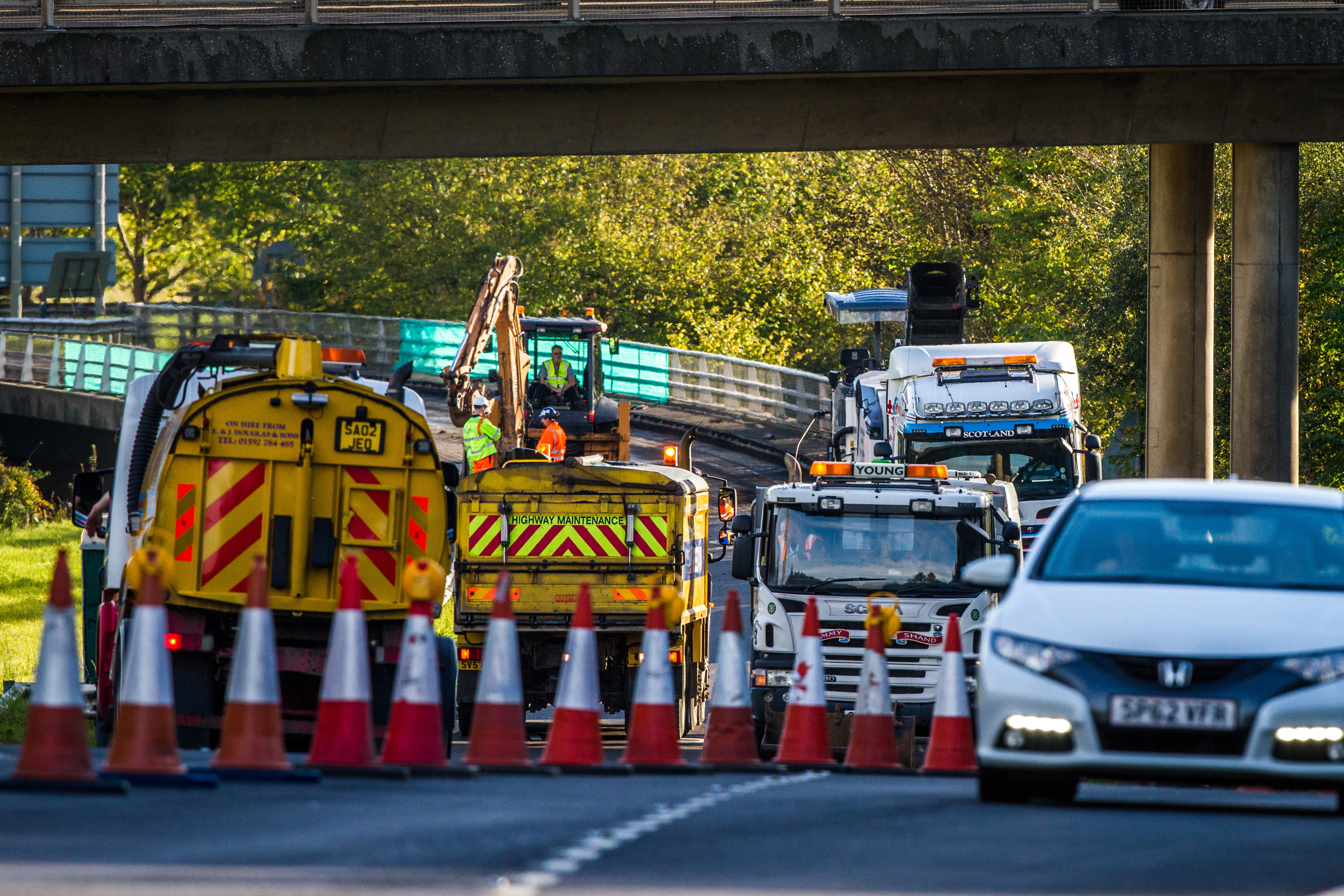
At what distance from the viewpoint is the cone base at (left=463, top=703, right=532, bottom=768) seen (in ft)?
34.6

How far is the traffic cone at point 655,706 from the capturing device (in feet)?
35.9

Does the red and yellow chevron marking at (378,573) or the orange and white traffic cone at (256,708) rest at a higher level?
the red and yellow chevron marking at (378,573)

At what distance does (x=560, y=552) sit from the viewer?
17.7 meters

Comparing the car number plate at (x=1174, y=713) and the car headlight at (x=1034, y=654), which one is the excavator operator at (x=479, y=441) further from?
the car number plate at (x=1174, y=713)

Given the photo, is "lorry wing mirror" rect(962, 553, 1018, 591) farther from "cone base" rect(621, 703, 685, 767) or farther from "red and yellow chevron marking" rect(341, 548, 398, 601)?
"red and yellow chevron marking" rect(341, 548, 398, 601)

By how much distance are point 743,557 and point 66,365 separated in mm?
32888

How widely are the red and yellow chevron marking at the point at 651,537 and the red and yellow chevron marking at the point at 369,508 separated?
3.91 m

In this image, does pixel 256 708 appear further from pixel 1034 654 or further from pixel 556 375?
pixel 556 375

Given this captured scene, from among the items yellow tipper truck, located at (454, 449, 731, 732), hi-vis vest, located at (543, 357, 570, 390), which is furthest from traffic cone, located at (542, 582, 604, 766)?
hi-vis vest, located at (543, 357, 570, 390)

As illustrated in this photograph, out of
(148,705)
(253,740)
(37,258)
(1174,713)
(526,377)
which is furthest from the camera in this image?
(37,258)

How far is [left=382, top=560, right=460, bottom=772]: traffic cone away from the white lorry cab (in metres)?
6.78

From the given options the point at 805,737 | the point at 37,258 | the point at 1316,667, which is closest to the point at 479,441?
the point at 805,737

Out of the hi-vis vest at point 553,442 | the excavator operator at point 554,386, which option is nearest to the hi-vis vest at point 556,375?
the excavator operator at point 554,386

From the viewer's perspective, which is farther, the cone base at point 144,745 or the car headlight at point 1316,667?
the car headlight at point 1316,667
